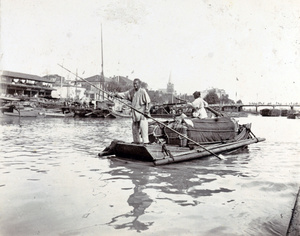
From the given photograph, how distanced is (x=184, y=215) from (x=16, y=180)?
3.49 metres

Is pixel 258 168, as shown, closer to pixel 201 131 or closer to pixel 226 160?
pixel 226 160

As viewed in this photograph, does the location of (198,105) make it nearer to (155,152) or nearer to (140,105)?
(140,105)

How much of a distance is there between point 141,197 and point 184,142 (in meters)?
3.78

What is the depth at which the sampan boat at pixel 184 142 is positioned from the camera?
709cm

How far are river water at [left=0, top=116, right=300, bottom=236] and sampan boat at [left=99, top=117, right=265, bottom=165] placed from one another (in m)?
0.26

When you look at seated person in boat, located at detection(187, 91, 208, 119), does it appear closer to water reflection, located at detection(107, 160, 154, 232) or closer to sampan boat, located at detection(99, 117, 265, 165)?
sampan boat, located at detection(99, 117, 265, 165)

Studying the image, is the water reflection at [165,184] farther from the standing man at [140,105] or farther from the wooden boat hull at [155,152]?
the standing man at [140,105]

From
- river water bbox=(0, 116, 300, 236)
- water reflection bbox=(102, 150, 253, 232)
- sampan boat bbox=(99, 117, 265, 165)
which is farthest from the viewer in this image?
sampan boat bbox=(99, 117, 265, 165)

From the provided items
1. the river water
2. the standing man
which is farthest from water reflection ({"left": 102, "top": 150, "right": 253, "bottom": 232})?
the standing man

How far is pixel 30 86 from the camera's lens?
142 ft

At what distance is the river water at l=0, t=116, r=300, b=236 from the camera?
12.1 feet

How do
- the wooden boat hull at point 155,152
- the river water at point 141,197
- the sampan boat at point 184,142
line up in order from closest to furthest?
the river water at point 141,197 < the wooden boat hull at point 155,152 < the sampan boat at point 184,142

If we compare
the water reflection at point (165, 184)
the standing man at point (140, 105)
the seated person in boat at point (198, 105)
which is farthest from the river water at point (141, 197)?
the seated person in boat at point (198, 105)

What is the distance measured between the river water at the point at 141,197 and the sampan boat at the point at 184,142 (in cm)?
26
